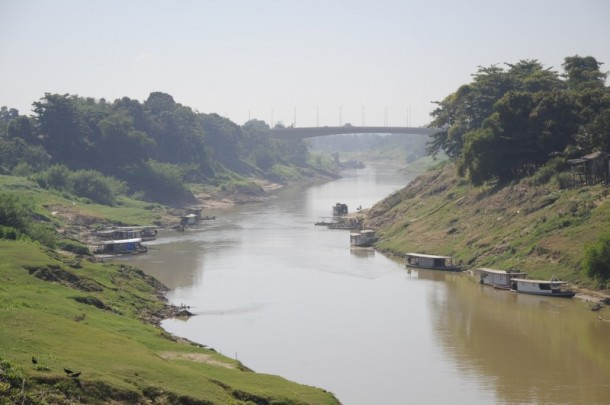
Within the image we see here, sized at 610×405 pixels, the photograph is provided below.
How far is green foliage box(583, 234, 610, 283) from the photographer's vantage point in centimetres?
6009

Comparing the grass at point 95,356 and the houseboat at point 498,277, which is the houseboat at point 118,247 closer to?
the grass at point 95,356

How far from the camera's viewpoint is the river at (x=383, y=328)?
43.2m

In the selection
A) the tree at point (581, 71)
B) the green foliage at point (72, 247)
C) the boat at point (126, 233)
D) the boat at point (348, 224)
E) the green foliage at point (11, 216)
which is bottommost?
the green foliage at point (72, 247)

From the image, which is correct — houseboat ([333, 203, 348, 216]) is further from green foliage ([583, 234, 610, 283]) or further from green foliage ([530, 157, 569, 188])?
green foliage ([583, 234, 610, 283])

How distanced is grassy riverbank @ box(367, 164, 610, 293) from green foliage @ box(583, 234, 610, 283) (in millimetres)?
1590

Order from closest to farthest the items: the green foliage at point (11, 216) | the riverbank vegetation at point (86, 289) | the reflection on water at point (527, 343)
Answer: the riverbank vegetation at point (86, 289) < the reflection on water at point (527, 343) < the green foliage at point (11, 216)

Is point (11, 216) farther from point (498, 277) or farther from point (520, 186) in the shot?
point (520, 186)

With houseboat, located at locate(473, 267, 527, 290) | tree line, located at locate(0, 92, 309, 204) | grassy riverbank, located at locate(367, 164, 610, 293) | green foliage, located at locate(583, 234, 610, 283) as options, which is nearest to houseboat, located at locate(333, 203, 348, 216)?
grassy riverbank, located at locate(367, 164, 610, 293)

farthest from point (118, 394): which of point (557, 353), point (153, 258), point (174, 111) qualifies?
point (174, 111)

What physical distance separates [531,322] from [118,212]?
70030 millimetres

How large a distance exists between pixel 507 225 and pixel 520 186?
6963 mm

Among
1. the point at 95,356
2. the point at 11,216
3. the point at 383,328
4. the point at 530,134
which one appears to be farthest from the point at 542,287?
the point at 95,356

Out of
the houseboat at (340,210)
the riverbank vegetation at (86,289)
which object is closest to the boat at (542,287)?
the riverbank vegetation at (86,289)

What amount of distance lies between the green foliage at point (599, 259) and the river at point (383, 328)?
2314mm
